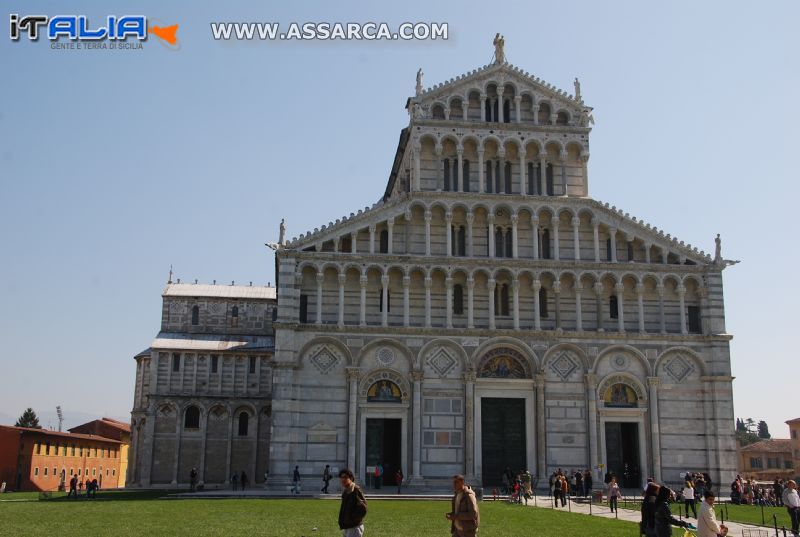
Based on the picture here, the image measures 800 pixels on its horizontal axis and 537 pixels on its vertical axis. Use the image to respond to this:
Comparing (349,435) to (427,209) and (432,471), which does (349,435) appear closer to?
(432,471)

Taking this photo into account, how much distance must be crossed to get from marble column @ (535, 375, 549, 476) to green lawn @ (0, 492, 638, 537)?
258 inches

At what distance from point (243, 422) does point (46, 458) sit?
1374 centimetres

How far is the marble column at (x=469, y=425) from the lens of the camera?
3591 cm

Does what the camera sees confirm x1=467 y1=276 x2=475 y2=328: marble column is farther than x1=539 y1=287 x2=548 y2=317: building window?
No

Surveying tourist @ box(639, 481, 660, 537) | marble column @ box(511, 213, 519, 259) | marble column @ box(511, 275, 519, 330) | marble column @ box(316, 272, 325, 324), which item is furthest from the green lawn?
marble column @ box(511, 213, 519, 259)

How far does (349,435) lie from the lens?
117 feet

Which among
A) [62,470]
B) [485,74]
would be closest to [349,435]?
[485,74]

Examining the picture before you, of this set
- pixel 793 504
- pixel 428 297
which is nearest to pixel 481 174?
pixel 428 297

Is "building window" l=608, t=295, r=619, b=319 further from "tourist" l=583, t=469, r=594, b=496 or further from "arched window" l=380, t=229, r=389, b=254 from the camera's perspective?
"arched window" l=380, t=229, r=389, b=254

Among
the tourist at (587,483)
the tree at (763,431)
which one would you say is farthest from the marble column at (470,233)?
the tree at (763,431)

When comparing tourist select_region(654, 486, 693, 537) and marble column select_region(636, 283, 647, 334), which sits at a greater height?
marble column select_region(636, 283, 647, 334)

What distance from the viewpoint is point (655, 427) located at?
121 ft

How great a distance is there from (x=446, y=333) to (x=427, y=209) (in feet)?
18.8

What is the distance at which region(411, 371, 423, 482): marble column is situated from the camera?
35.7 meters
